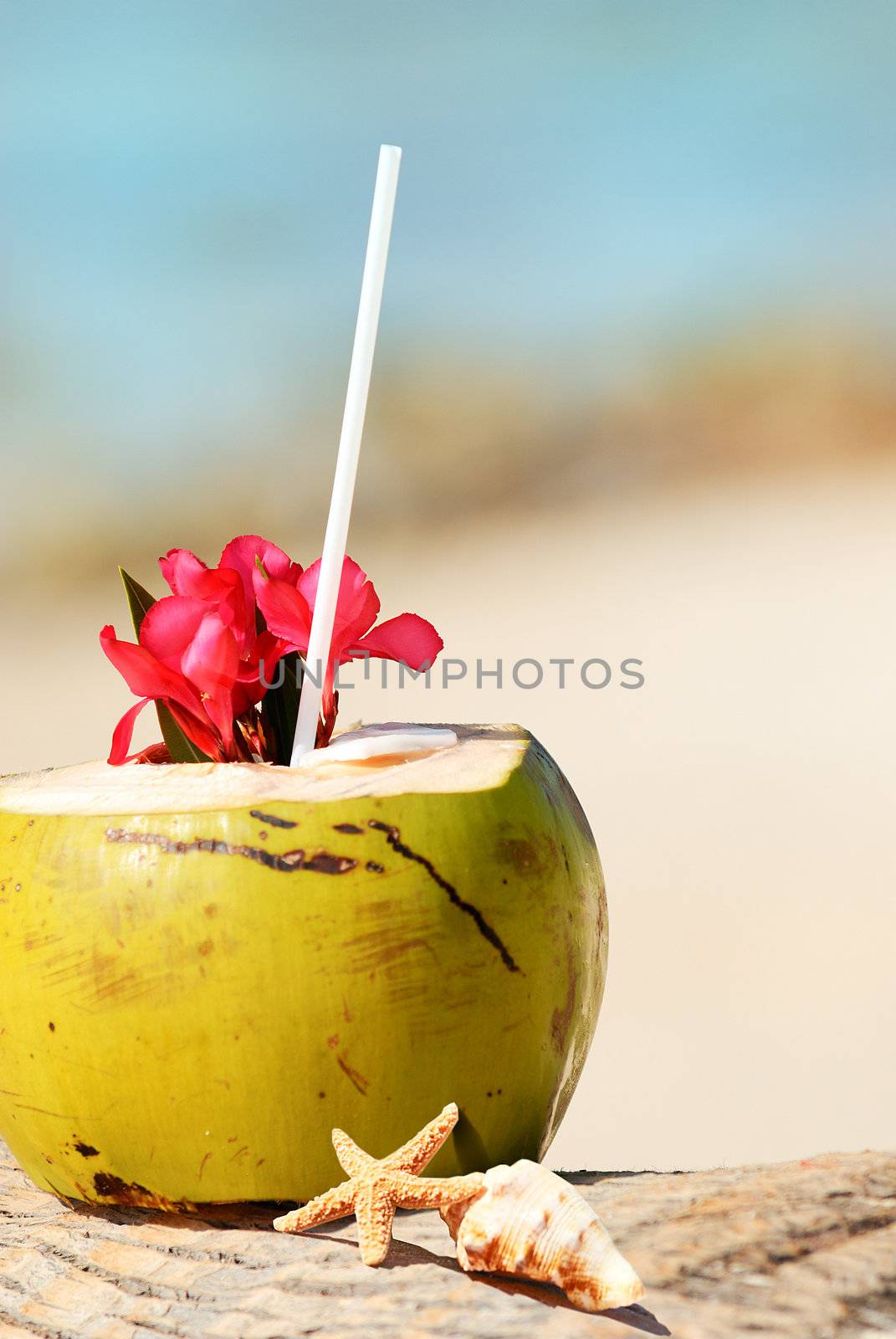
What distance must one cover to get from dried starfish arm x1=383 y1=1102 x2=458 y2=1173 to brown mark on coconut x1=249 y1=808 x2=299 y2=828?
Answer: 21 centimetres

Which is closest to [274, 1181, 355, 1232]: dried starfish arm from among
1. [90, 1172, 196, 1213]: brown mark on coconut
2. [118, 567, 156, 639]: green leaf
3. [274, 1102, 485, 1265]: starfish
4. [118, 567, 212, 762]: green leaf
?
[274, 1102, 485, 1265]: starfish

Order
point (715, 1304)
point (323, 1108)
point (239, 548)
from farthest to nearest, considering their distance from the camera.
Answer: point (239, 548), point (323, 1108), point (715, 1304)

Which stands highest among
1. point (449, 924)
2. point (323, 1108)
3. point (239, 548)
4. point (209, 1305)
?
point (239, 548)

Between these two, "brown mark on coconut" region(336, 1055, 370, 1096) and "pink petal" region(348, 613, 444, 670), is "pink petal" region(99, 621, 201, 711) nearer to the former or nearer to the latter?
"pink petal" region(348, 613, 444, 670)

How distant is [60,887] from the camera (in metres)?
0.88

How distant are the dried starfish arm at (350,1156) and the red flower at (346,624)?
12.1 inches

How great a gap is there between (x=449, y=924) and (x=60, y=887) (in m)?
0.26

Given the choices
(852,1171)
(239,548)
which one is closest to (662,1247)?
(852,1171)

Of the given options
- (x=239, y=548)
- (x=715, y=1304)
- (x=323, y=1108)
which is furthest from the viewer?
(x=239, y=548)

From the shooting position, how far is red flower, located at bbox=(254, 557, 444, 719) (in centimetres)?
98

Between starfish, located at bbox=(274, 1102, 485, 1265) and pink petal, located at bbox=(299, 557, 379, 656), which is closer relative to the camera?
starfish, located at bbox=(274, 1102, 485, 1265)

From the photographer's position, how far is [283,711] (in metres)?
1.01

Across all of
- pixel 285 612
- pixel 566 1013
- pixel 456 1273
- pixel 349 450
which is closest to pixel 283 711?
pixel 285 612

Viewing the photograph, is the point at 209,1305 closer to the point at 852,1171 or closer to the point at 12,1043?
the point at 12,1043
